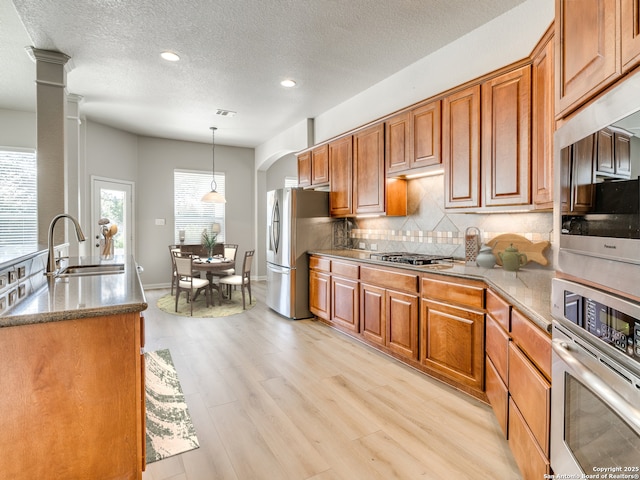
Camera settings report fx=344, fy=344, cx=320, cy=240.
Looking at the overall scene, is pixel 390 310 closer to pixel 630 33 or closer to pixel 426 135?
pixel 426 135

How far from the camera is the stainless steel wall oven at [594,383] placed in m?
0.85

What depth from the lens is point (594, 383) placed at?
0.97m

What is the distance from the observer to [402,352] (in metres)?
2.98

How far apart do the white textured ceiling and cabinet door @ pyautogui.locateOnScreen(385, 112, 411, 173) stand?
25.0 inches

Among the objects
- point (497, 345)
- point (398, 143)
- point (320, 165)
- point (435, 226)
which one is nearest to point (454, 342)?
point (497, 345)

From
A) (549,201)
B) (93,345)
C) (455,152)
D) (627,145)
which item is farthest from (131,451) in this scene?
(455,152)

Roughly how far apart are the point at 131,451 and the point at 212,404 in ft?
3.21

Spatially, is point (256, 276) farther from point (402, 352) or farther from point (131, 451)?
point (131, 451)

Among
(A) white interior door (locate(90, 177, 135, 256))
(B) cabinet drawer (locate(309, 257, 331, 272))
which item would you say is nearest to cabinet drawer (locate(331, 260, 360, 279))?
(B) cabinet drawer (locate(309, 257, 331, 272))

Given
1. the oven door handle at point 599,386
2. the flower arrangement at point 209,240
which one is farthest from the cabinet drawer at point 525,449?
the flower arrangement at point 209,240

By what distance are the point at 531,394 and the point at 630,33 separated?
130cm

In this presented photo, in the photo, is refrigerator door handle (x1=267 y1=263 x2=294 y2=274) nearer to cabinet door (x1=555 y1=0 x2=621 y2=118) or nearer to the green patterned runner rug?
the green patterned runner rug

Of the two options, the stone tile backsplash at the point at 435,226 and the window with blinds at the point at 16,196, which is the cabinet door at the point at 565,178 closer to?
the stone tile backsplash at the point at 435,226

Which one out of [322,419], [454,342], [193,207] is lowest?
[322,419]
